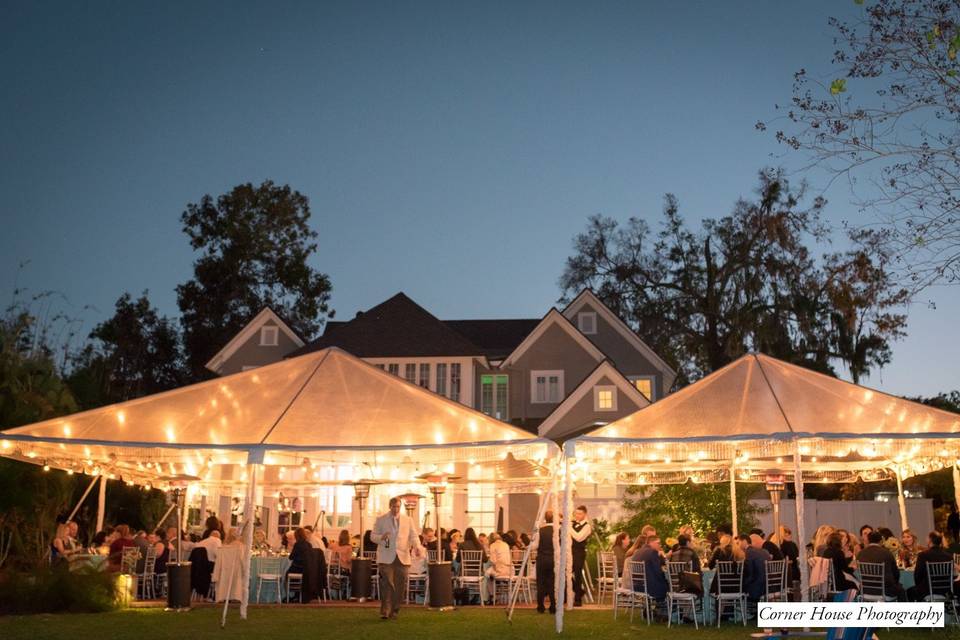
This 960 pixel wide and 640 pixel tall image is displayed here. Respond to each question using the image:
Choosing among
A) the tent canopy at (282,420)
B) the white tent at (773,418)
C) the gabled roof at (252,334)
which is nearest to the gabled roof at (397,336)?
the gabled roof at (252,334)

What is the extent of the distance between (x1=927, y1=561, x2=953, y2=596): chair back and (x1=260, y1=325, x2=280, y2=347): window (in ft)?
87.2

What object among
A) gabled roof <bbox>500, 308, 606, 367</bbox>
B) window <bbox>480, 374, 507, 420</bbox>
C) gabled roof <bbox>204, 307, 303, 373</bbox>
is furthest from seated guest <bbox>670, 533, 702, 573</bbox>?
gabled roof <bbox>204, 307, 303, 373</bbox>

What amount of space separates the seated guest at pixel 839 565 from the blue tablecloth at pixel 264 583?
362 inches

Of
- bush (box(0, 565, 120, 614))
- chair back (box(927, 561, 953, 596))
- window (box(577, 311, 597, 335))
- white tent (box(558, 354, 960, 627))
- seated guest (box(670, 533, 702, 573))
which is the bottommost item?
bush (box(0, 565, 120, 614))

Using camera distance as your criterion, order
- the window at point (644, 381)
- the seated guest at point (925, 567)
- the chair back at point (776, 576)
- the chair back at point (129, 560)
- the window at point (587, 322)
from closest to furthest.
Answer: the seated guest at point (925, 567) < the chair back at point (776, 576) < the chair back at point (129, 560) < the window at point (644, 381) < the window at point (587, 322)

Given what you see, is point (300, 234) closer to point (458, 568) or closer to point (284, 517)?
point (284, 517)

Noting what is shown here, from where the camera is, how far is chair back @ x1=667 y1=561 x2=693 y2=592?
13758mm

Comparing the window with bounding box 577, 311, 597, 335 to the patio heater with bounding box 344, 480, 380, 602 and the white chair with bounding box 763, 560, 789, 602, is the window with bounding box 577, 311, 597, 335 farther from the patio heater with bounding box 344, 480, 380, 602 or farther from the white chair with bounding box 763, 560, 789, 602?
the white chair with bounding box 763, 560, 789, 602

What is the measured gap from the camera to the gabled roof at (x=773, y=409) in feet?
48.3

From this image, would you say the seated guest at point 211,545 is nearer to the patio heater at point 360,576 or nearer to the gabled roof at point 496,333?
the patio heater at point 360,576

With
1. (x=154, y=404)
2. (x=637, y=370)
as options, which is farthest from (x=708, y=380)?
(x=637, y=370)

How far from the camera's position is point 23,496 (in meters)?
18.7

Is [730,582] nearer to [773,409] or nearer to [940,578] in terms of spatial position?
[940,578]

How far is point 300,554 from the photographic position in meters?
17.2
